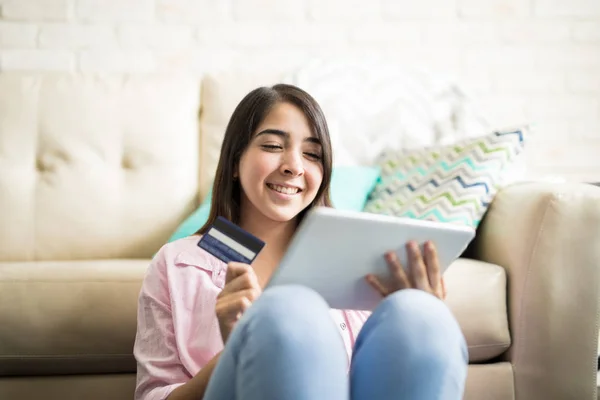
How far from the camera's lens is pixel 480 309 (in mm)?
1229

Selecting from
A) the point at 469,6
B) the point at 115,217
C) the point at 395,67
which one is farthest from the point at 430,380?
the point at 469,6

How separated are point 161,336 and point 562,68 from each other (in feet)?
6.13

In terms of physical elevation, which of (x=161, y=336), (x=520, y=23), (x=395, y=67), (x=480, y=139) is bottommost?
(x=161, y=336)

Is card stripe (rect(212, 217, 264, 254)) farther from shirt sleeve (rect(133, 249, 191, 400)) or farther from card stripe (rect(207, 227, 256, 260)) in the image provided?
shirt sleeve (rect(133, 249, 191, 400))

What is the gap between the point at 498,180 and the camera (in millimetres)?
1479

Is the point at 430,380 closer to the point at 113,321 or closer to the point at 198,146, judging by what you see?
the point at 113,321

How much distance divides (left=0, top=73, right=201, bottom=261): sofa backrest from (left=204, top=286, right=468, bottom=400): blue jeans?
1.12 m

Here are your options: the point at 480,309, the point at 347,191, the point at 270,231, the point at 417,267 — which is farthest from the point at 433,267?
the point at 347,191

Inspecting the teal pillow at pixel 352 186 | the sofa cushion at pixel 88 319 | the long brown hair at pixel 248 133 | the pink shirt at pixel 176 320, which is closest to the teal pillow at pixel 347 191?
the teal pillow at pixel 352 186

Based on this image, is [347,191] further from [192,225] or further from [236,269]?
[236,269]

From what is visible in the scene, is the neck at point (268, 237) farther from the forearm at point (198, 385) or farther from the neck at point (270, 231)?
the forearm at point (198, 385)

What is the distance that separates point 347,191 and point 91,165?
709mm

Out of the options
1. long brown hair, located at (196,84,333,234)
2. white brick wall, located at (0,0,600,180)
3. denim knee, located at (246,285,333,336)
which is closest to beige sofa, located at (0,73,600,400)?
long brown hair, located at (196,84,333,234)

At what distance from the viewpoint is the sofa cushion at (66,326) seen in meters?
1.21
